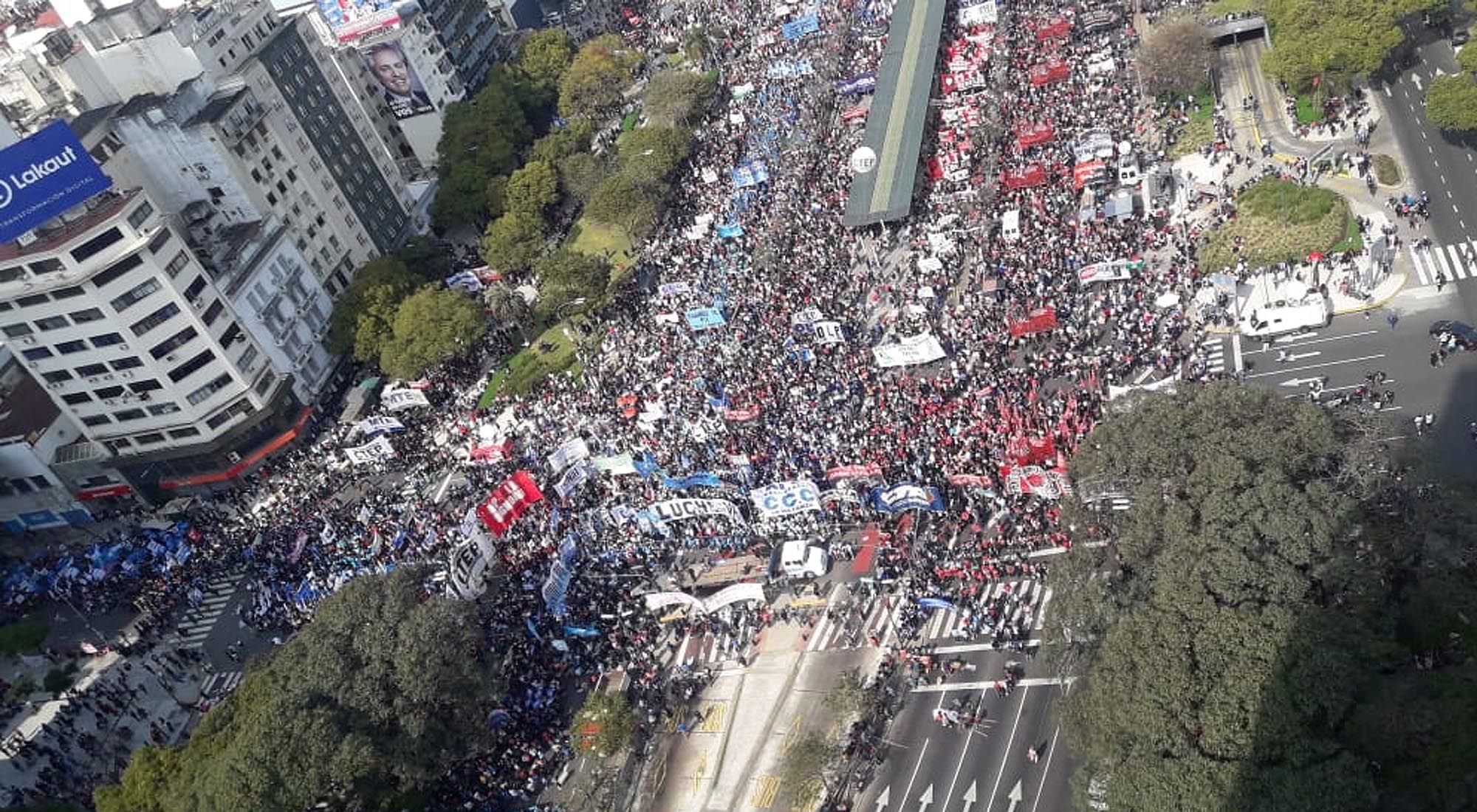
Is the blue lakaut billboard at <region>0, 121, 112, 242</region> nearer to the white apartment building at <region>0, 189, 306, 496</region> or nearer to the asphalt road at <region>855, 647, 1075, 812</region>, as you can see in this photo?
the white apartment building at <region>0, 189, 306, 496</region>

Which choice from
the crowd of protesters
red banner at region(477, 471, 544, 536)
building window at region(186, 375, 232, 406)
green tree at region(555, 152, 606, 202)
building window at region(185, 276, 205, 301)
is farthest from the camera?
green tree at region(555, 152, 606, 202)

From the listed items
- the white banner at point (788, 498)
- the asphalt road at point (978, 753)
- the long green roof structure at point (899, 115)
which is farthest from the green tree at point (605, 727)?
the long green roof structure at point (899, 115)

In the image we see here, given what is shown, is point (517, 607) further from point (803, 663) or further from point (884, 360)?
point (884, 360)

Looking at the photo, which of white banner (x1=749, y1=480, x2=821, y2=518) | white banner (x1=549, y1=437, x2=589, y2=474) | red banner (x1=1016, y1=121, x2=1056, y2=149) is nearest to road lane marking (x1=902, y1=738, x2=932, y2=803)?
white banner (x1=749, y1=480, x2=821, y2=518)

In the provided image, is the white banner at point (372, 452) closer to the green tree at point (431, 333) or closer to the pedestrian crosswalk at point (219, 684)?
the green tree at point (431, 333)

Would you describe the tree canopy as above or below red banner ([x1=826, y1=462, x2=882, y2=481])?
above

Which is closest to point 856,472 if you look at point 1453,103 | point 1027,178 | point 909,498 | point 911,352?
point 909,498

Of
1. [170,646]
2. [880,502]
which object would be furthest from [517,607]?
[170,646]
